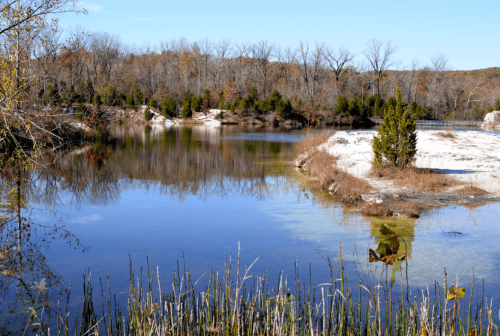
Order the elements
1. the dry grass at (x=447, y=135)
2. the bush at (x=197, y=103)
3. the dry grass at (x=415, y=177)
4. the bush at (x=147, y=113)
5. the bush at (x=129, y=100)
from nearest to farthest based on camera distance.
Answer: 1. the dry grass at (x=415, y=177)
2. the dry grass at (x=447, y=135)
3. the bush at (x=147, y=113)
4. the bush at (x=197, y=103)
5. the bush at (x=129, y=100)

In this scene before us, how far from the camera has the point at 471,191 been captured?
35.8 ft

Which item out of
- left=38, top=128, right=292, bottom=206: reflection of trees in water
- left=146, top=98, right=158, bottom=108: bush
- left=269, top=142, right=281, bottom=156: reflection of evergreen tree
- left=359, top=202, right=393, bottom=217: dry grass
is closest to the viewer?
left=359, top=202, right=393, bottom=217: dry grass

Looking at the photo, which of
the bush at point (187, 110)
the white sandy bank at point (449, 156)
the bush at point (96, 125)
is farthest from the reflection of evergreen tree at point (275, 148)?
the bush at point (187, 110)

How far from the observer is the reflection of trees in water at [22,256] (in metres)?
5.04

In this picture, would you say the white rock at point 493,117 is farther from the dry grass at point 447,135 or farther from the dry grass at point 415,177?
the dry grass at point 415,177

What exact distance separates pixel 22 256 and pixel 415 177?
9879 millimetres

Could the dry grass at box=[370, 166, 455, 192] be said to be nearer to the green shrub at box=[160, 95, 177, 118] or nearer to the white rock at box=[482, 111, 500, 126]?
the white rock at box=[482, 111, 500, 126]

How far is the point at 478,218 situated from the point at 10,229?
960 centimetres

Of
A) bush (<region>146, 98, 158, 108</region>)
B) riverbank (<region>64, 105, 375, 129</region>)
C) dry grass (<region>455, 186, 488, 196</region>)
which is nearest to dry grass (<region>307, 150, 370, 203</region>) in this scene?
dry grass (<region>455, 186, 488, 196</region>)

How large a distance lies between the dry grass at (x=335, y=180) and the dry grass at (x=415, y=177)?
107 cm

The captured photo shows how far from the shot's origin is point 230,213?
9852 mm

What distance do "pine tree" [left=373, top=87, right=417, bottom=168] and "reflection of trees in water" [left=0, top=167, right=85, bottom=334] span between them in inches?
363

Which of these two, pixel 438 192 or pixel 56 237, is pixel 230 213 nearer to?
pixel 56 237

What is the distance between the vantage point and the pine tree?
1241cm
